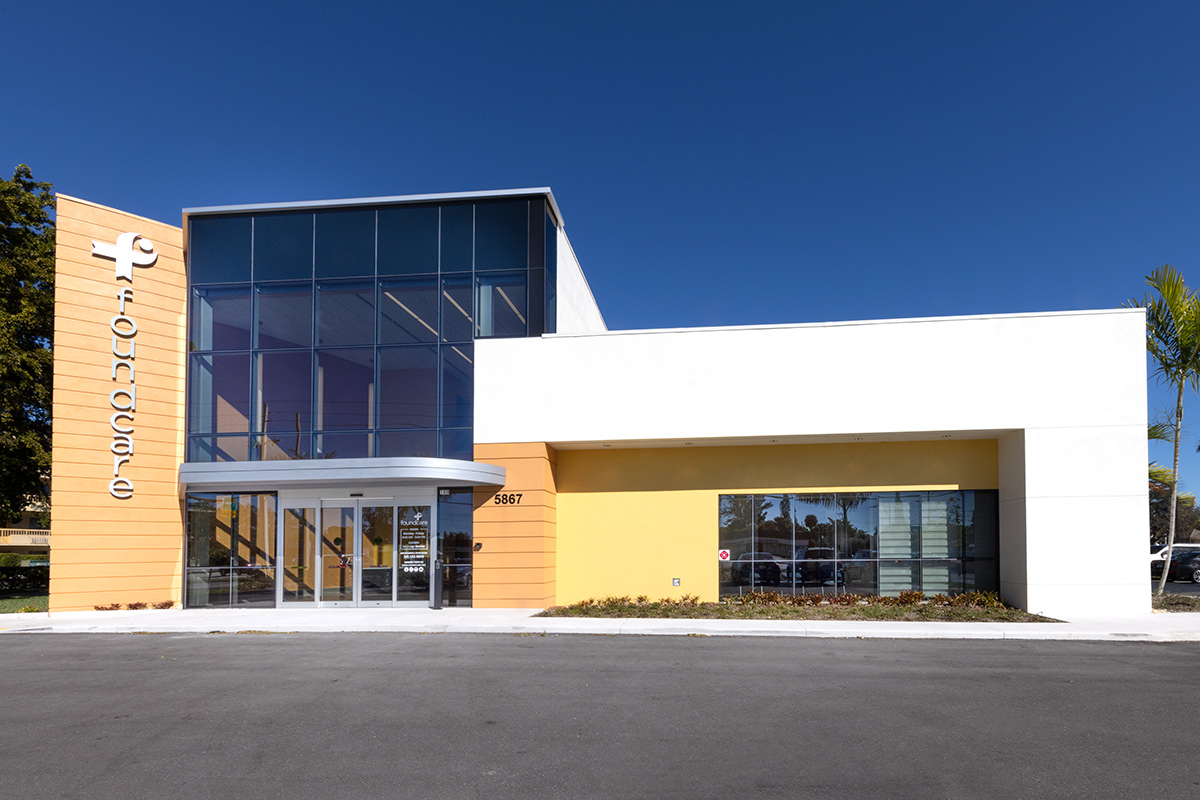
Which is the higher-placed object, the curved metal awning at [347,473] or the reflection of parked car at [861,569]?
the curved metal awning at [347,473]

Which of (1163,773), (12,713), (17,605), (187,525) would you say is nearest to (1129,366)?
(1163,773)

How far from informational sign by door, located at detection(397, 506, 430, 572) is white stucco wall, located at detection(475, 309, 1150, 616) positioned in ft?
7.74

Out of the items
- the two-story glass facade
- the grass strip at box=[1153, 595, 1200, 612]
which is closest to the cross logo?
the two-story glass facade

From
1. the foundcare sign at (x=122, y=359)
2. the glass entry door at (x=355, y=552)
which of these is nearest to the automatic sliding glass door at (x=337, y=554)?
the glass entry door at (x=355, y=552)

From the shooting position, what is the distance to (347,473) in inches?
764

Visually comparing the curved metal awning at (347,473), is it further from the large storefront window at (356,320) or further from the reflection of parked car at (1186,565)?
the reflection of parked car at (1186,565)

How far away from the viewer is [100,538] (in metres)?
20.8

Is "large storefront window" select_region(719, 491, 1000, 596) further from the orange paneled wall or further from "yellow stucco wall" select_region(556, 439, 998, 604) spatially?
the orange paneled wall

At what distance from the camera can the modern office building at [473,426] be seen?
64.7 feet

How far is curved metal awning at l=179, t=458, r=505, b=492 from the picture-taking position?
19000 millimetres

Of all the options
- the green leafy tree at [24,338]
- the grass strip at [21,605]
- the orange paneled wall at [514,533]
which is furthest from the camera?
the green leafy tree at [24,338]

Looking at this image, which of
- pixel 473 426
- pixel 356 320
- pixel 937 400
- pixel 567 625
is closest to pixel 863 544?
pixel 937 400

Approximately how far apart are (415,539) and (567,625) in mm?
5627

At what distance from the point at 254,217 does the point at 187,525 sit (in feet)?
26.1
